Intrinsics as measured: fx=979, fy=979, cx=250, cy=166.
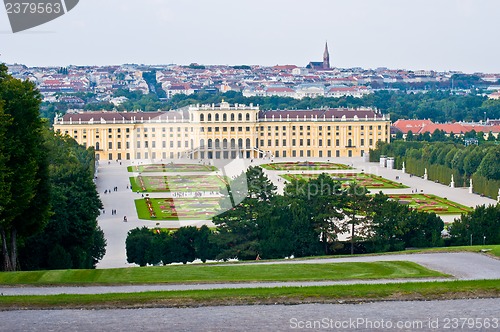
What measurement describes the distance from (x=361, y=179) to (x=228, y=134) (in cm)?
2817

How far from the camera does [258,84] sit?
19462 centimetres

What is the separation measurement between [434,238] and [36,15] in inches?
783

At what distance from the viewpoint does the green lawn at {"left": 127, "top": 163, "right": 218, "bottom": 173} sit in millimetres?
70681

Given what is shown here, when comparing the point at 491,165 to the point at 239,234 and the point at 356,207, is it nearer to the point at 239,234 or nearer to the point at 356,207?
the point at 356,207

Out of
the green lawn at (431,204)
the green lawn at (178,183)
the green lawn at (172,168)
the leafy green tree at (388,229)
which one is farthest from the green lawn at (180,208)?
the green lawn at (172,168)

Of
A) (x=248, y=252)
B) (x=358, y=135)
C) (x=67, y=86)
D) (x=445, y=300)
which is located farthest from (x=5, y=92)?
(x=67, y=86)

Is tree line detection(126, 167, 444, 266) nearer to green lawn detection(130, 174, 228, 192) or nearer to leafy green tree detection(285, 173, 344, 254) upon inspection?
leafy green tree detection(285, 173, 344, 254)

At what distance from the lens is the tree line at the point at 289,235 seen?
29.3 meters

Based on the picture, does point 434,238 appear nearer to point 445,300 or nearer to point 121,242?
point 121,242

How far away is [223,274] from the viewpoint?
18.6 m

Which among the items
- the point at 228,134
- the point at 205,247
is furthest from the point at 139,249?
the point at 228,134

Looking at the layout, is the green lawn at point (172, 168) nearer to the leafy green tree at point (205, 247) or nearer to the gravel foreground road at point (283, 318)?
the leafy green tree at point (205, 247)

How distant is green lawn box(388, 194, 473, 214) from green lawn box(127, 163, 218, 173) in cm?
2251

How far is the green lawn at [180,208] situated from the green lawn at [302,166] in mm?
20037
